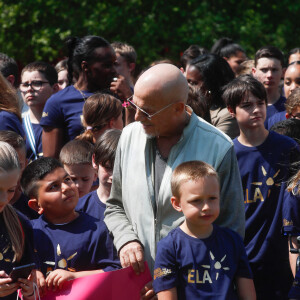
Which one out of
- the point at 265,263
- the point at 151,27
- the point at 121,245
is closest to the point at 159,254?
the point at 121,245

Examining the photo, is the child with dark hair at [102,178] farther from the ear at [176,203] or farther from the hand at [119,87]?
the hand at [119,87]

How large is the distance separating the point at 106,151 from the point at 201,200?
1211 mm

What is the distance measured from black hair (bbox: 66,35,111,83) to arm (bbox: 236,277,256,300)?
302 centimetres

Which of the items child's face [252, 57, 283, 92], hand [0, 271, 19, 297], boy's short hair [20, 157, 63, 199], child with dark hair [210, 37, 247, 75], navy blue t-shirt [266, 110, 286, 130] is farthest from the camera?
child with dark hair [210, 37, 247, 75]

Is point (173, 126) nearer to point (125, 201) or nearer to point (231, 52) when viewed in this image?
point (125, 201)

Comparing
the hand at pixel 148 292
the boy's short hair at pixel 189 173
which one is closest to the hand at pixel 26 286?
the hand at pixel 148 292

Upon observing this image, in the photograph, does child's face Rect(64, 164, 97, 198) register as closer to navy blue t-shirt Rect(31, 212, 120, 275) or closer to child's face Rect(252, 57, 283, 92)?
navy blue t-shirt Rect(31, 212, 120, 275)

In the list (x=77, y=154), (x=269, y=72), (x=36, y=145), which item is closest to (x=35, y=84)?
(x=36, y=145)

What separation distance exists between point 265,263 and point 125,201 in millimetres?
1330

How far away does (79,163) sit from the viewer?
5.10 meters

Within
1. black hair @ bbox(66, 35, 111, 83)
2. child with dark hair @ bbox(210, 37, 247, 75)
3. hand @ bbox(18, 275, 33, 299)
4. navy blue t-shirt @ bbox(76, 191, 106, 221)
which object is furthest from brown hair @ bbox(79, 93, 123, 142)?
child with dark hair @ bbox(210, 37, 247, 75)

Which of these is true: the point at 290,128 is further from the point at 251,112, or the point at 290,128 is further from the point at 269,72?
the point at 269,72

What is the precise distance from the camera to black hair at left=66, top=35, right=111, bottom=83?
6.05 metres

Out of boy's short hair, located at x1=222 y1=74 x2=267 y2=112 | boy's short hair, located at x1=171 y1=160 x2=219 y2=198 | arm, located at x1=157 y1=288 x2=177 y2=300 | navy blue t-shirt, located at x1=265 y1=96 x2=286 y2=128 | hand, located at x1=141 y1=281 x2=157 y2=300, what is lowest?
hand, located at x1=141 y1=281 x2=157 y2=300
